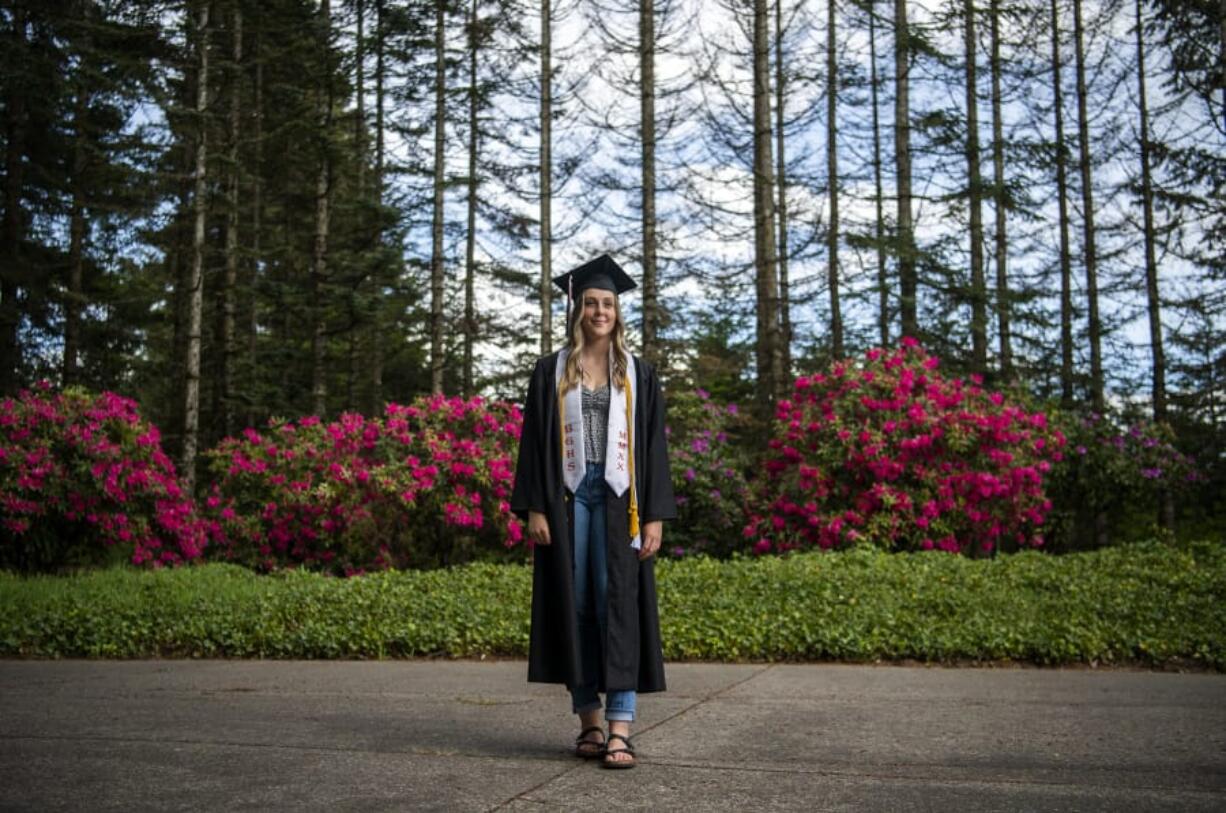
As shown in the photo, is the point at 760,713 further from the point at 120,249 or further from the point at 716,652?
the point at 120,249

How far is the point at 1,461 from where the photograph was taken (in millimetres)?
11031

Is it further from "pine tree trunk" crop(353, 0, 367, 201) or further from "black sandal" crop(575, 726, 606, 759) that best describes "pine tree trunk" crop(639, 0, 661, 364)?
"black sandal" crop(575, 726, 606, 759)

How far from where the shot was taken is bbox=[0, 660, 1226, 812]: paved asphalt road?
324 centimetres

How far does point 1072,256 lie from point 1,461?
803 inches

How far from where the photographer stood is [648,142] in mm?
18297

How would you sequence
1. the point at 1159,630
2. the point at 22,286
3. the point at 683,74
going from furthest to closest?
the point at 22,286
the point at 683,74
the point at 1159,630

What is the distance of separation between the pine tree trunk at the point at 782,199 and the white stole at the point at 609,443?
1322 cm

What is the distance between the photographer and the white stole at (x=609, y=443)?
401 cm

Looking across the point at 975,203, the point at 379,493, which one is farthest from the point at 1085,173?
the point at 379,493

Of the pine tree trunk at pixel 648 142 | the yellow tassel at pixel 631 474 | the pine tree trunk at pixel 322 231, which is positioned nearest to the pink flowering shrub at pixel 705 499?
the pine tree trunk at pixel 648 142

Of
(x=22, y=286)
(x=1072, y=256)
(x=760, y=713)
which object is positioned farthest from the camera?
(x=1072, y=256)

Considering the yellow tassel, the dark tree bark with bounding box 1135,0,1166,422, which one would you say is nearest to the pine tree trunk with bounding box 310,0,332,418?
the yellow tassel

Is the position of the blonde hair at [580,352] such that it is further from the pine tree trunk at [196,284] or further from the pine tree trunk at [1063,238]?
the pine tree trunk at [1063,238]

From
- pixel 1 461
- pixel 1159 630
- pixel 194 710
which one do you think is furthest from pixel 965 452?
pixel 1 461
